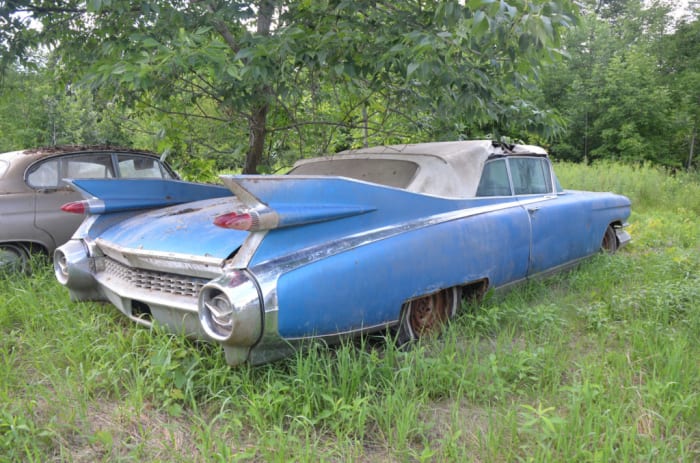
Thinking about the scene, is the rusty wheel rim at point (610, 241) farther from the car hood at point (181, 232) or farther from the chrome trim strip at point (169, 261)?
the chrome trim strip at point (169, 261)

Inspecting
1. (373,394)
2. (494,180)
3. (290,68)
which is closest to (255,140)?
(290,68)

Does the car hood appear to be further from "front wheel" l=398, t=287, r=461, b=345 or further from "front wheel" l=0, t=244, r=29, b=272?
"front wheel" l=0, t=244, r=29, b=272

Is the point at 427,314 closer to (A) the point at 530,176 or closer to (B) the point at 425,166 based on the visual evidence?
(B) the point at 425,166

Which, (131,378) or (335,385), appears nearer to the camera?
(335,385)

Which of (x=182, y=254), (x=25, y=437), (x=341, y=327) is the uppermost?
(x=182, y=254)

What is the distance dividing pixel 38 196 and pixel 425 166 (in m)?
3.62

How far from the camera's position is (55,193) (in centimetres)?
484

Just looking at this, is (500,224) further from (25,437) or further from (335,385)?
(25,437)

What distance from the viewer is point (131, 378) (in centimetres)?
262

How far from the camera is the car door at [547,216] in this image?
3.87m

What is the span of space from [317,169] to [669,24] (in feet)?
87.3

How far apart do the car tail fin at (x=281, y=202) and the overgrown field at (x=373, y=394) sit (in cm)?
64

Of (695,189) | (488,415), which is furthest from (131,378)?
(695,189)

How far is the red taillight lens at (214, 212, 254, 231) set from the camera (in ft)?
7.40
